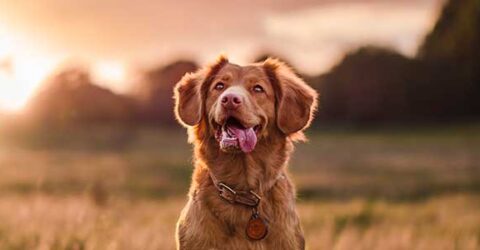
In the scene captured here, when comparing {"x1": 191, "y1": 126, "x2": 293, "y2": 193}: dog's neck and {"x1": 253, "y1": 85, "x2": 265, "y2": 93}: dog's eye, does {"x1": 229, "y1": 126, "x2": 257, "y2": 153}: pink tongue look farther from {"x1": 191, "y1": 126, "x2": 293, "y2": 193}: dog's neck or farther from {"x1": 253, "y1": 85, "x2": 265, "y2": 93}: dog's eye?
{"x1": 253, "y1": 85, "x2": 265, "y2": 93}: dog's eye

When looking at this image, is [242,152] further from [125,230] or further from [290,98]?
[125,230]

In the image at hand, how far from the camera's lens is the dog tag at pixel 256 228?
6.34 m

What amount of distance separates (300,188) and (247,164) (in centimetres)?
1982

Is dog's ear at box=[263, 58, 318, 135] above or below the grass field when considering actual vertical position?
above

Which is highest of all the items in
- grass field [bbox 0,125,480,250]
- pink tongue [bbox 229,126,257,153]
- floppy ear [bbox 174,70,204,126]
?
floppy ear [bbox 174,70,204,126]

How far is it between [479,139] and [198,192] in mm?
43259

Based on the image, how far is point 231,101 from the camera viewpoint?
620cm

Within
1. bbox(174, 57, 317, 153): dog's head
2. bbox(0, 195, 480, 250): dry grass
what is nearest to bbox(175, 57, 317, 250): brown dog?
bbox(174, 57, 317, 153): dog's head

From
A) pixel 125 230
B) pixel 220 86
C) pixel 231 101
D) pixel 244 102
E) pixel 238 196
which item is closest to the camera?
pixel 231 101

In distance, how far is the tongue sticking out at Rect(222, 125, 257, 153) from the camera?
6.38 metres

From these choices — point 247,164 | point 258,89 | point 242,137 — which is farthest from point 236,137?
point 258,89

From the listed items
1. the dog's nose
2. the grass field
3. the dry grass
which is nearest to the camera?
the dog's nose

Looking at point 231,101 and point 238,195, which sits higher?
point 231,101

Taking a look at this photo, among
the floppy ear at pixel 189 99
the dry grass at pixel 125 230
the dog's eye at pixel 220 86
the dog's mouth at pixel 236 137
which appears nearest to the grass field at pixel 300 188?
the dry grass at pixel 125 230
